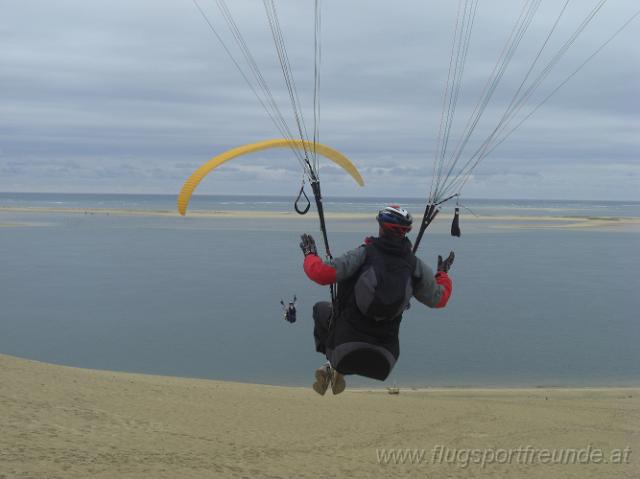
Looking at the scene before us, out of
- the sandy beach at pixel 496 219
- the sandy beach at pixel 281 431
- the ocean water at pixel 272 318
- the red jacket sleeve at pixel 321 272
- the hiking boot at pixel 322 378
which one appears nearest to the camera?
the red jacket sleeve at pixel 321 272

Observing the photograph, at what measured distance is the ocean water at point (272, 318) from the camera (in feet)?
60.7

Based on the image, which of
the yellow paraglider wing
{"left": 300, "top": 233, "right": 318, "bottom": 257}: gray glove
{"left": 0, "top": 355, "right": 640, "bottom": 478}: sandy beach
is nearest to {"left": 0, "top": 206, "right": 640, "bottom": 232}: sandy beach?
{"left": 0, "top": 355, "right": 640, "bottom": 478}: sandy beach

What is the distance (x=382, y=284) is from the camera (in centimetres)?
620

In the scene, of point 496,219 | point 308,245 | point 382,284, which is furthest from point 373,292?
point 496,219

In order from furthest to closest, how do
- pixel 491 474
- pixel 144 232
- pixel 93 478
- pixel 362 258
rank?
pixel 144 232
pixel 491 474
pixel 93 478
pixel 362 258

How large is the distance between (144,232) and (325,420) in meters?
52.7

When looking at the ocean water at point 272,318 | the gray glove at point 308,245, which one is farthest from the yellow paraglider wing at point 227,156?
the ocean water at point 272,318

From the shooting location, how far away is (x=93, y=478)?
884 cm

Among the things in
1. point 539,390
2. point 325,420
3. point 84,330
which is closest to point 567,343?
point 539,390

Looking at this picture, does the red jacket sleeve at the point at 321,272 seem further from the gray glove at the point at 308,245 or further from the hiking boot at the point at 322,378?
the hiking boot at the point at 322,378

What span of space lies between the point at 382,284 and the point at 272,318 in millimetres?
18274

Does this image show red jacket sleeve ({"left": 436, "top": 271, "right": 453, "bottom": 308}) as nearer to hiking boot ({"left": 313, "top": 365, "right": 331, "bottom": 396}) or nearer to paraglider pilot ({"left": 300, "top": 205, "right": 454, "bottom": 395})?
paraglider pilot ({"left": 300, "top": 205, "right": 454, "bottom": 395})

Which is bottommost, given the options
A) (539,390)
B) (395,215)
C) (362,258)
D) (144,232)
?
(144,232)

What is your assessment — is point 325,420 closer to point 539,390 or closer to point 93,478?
point 93,478
